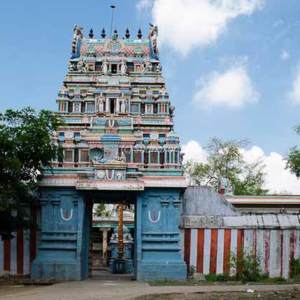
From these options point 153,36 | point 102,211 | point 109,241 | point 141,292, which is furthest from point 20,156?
point 102,211

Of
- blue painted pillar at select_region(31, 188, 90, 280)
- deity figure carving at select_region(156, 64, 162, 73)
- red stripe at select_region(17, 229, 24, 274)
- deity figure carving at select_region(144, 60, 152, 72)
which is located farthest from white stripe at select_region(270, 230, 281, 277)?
red stripe at select_region(17, 229, 24, 274)

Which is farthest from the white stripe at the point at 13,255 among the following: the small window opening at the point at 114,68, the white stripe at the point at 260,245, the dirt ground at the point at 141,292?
the white stripe at the point at 260,245

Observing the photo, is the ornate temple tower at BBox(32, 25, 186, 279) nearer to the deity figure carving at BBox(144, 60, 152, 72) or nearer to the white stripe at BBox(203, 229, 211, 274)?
the deity figure carving at BBox(144, 60, 152, 72)

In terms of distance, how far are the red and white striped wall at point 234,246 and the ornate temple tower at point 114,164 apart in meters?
0.79

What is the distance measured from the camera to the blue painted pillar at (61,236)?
80.7ft

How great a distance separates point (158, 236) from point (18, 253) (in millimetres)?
5930

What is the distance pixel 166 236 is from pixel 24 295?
314 inches

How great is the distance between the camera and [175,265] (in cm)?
2466

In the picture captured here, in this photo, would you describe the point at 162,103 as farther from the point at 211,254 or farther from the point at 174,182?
the point at 211,254

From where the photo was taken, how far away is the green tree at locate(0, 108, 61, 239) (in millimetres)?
20734

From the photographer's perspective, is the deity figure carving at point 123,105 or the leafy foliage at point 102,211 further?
the leafy foliage at point 102,211

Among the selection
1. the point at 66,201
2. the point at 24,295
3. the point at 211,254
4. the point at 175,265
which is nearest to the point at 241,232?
the point at 211,254

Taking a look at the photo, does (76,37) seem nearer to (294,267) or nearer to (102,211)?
(294,267)

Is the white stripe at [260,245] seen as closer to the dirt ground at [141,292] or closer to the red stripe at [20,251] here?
the dirt ground at [141,292]
